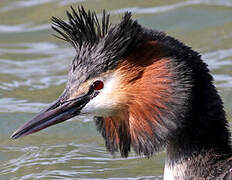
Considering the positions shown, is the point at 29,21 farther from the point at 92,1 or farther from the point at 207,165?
the point at 207,165

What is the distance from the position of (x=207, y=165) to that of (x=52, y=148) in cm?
332

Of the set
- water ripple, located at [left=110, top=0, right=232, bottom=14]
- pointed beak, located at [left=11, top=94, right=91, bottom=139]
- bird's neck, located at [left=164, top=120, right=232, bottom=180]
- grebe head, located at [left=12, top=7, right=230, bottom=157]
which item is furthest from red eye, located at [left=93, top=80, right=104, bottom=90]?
water ripple, located at [left=110, top=0, right=232, bottom=14]

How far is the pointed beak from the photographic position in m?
7.66

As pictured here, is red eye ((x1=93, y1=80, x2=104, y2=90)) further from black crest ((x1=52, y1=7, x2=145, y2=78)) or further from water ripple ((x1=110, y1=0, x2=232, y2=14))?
water ripple ((x1=110, y1=0, x2=232, y2=14))

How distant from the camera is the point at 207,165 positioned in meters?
7.48

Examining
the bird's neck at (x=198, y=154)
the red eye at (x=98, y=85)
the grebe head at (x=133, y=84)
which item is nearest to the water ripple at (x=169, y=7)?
the grebe head at (x=133, y=84)

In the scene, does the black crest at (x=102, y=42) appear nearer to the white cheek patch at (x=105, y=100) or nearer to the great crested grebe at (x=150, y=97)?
the great crested grebe at (x=150, y=97)

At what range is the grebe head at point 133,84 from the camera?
7258mm

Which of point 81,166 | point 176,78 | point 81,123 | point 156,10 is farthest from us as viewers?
point 156,10

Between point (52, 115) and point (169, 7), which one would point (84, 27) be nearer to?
point (52, 115)

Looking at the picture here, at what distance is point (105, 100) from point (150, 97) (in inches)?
17.4

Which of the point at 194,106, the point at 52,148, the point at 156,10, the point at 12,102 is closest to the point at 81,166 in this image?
the point at 52,148

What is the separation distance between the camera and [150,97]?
7.45 m

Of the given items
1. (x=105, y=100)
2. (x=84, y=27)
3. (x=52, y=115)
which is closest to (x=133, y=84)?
(x=105, y=100)
